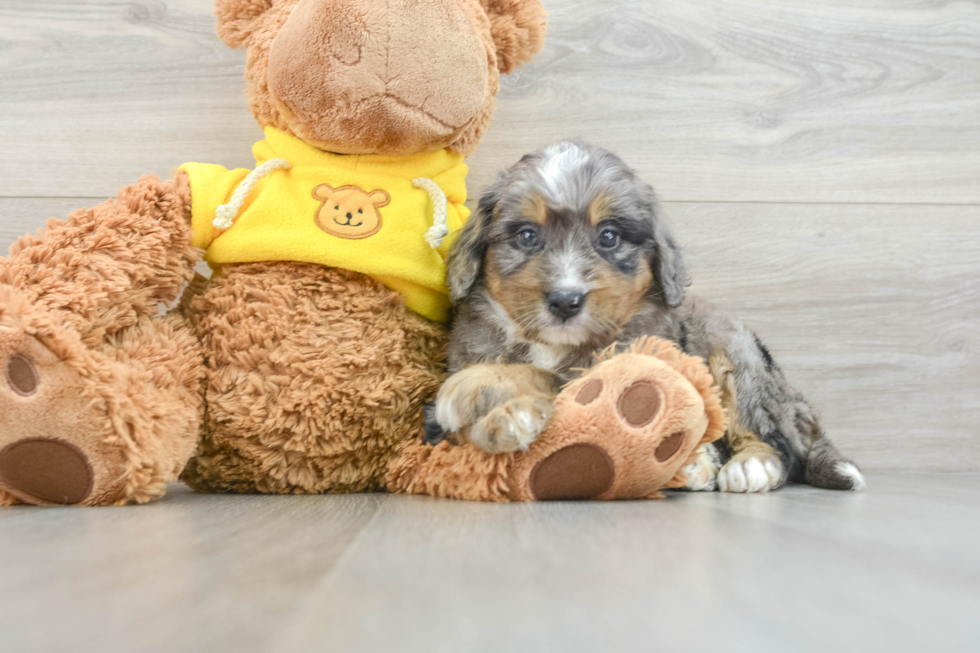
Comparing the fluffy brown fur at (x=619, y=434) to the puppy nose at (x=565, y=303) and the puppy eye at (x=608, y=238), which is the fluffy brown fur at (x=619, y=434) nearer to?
the puppy nose at (x=565, y=303)

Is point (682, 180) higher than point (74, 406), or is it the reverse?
point (682, 180)

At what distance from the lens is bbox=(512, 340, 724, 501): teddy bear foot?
4.72 ft

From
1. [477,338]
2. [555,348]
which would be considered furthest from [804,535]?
[477,338]

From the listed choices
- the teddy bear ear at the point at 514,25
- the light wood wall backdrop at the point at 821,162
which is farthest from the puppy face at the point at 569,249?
the light wood wall backdrop at the point at 821,162

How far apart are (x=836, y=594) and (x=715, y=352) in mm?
1247

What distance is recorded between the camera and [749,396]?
2012 mm

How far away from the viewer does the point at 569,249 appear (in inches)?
67.4

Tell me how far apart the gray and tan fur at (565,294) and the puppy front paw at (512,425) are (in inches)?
1.4

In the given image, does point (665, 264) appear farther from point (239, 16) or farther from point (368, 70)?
point (239, 16)

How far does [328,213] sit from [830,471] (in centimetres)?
145

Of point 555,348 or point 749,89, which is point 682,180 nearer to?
point 749,89

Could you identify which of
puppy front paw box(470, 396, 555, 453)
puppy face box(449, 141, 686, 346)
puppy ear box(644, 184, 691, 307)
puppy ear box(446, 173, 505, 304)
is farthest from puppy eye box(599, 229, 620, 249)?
puppy front paw box(470, 396, 555, 453)

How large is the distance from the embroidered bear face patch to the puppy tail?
4.35ft

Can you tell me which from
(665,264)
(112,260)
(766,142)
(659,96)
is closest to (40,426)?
(112,260)
